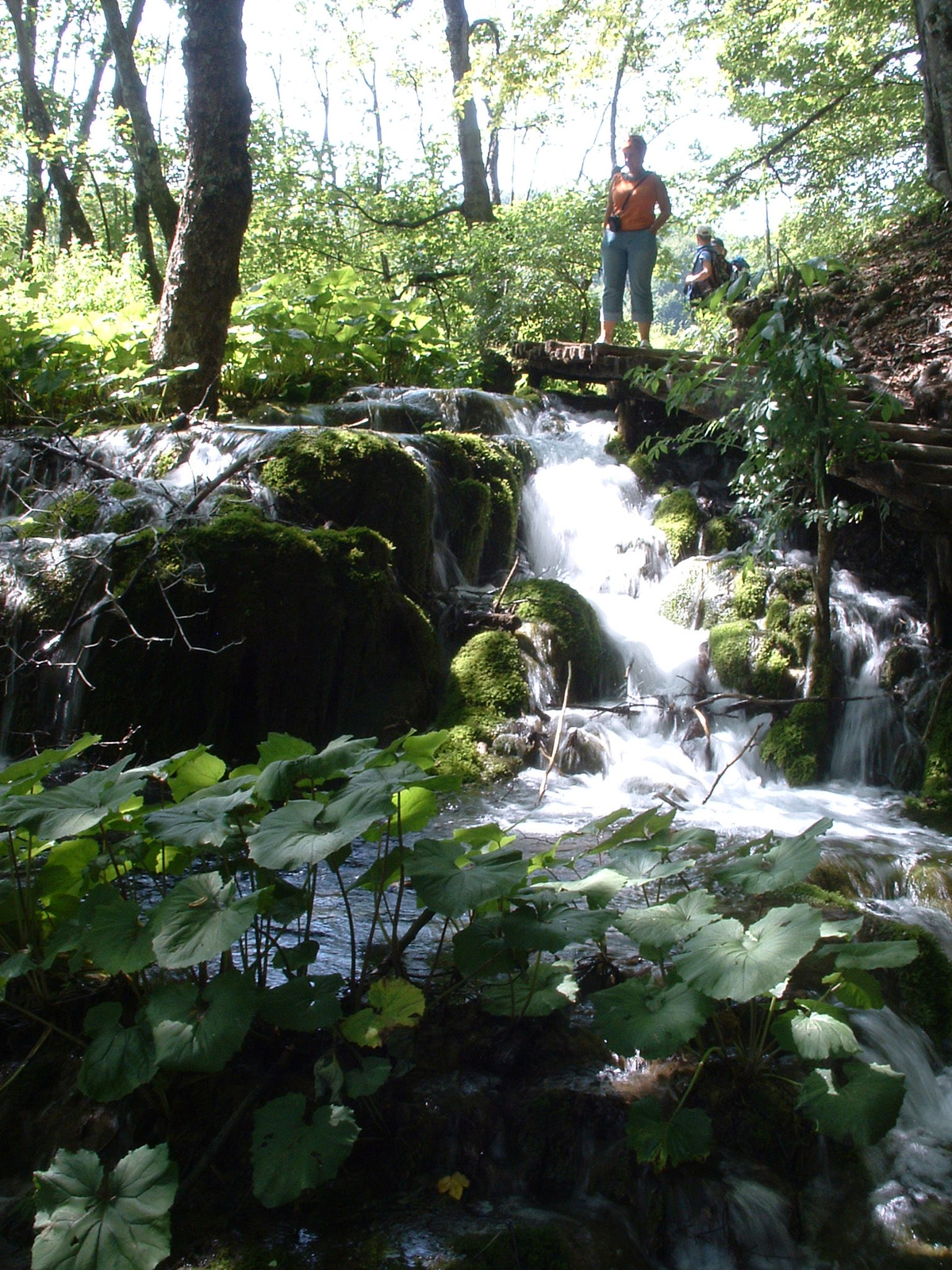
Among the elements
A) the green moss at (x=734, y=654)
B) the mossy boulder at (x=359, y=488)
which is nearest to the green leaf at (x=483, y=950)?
the mossy boulder at (x=359, y=488)

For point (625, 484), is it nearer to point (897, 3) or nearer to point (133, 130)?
point (133, 130)

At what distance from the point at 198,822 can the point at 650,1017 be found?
3.70 feet

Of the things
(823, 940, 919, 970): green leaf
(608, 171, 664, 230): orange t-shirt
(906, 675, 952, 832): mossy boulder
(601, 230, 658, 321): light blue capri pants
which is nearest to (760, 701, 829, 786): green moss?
(906, 675, 952, 832): mossy boulder

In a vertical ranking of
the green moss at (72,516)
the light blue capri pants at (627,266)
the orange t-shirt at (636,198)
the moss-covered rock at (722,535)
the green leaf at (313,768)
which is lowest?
the green leaf at (313,768)

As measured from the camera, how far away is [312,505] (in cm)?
682

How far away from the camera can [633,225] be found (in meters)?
9.99

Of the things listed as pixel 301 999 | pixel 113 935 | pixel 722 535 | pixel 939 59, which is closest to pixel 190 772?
pixel 113 935

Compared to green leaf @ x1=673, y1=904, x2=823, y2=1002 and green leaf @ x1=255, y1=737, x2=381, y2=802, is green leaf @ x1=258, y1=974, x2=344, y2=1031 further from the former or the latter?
green leaf @ x1=673, y1=904, x2=823, y2=1002

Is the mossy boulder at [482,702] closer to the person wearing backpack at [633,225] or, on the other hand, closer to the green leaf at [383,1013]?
→ the green leaf at [383,1013]

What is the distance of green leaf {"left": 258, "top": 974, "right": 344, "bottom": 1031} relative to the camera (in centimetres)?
206

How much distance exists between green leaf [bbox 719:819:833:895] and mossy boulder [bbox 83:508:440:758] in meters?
3.78

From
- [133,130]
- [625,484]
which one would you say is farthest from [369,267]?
[625,484]

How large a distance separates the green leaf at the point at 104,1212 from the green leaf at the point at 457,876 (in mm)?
728

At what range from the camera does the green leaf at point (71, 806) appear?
2.01m
